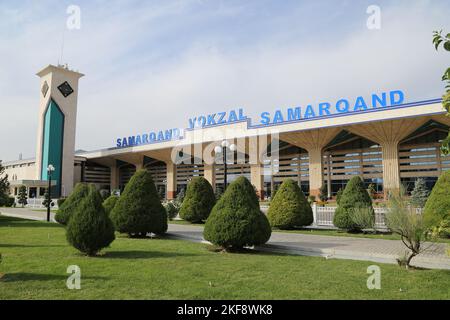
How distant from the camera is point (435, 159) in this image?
115 ft

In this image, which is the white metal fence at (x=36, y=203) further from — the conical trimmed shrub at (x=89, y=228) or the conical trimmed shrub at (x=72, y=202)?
the conical trimmed shrub at (x=89, y=228)

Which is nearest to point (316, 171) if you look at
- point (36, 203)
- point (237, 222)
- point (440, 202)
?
point (440, 202)

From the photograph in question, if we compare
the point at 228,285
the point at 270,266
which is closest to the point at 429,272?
the point at 270,266

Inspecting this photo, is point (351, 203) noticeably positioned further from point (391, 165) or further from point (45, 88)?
point (45, 88)

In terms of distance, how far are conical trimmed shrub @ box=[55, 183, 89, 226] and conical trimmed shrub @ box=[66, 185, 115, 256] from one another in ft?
23.2

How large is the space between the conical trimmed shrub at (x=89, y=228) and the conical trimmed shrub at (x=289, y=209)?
8.92 m

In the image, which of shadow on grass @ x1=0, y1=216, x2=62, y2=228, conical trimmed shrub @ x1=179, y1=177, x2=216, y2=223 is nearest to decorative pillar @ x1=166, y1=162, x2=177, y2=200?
shadow on grass @ x1=0, y1=216, x2=62, y2=228

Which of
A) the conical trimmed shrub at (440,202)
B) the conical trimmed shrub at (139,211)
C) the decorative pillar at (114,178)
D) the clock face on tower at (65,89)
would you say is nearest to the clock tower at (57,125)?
the clock face on tower at (65,89)

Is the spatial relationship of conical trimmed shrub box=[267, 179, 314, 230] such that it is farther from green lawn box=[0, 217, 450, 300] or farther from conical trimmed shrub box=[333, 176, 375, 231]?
green lawn box=[0, 217, 450, 300]

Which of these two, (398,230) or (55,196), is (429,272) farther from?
(55,196)

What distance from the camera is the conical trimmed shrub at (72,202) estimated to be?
1503 centimetres

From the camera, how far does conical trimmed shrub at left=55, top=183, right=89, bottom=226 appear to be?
1503cm

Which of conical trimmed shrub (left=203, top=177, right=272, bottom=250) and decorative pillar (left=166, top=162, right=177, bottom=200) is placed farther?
decorative pillar (left=166, top=162, right=177, bottom=200)

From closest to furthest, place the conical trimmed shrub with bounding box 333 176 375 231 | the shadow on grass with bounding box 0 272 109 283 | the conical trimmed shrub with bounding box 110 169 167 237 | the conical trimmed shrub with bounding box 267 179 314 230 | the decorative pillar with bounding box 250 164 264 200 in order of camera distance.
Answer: the shadow on grass with bounding box 0 272 109 283, the conical trimmed shrub with bounding box 110 169 167 237, the conical trimmed shrub with bounding box 333 176 375 231, the conical trimmed shrub with bounding box 267 179 314 230, the decorative pillar with bounding box 250 164 264 200
